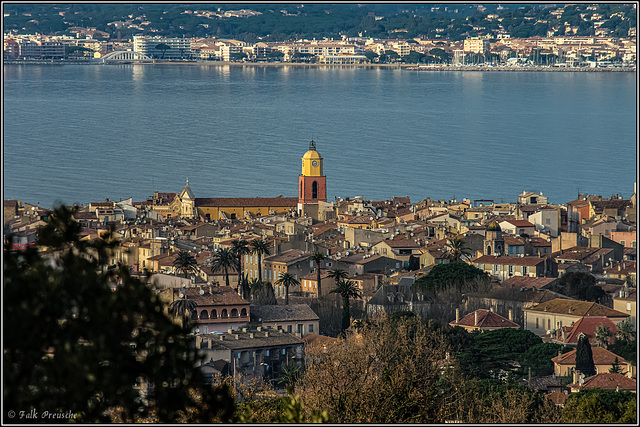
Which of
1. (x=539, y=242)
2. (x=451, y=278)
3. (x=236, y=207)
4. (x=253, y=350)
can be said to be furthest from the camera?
(x=236, y=207)

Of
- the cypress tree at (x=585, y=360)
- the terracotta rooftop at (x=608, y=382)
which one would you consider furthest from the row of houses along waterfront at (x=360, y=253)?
the terracotta rooftop at (x=608, y=382)

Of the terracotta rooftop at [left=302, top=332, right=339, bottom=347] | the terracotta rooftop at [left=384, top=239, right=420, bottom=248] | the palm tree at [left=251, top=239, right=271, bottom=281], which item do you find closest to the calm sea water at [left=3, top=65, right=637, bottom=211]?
the terracotta rooftop at [left=384, top=239, right=420, bottom=248]

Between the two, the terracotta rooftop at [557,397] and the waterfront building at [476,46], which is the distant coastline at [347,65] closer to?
the waterfront building at [476,46]

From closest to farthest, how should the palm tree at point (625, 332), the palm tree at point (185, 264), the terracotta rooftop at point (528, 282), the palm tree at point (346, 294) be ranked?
1. the palm tree at point (625, 332)
2. the palm tree at point (346, 294)
3. the terracotta rooftop at point (528, 282)
4. the palm tree at point (185, 264)

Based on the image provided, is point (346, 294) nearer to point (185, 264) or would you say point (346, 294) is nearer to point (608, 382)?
point (185, 264)

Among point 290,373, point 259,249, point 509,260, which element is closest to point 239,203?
point 259,249

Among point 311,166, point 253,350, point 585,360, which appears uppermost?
point 585,360
